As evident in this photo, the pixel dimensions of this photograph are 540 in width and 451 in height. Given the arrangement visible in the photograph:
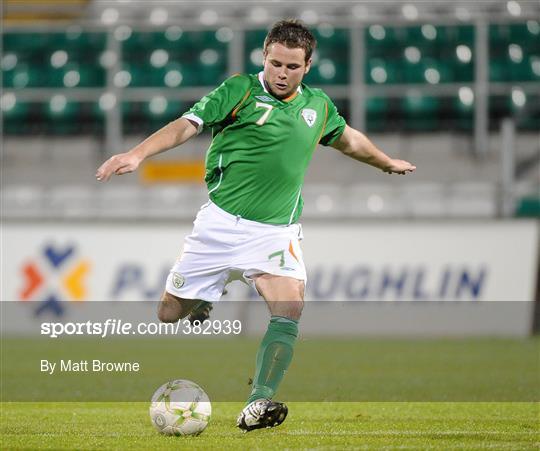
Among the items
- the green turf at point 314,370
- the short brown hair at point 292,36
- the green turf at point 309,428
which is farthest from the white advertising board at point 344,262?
the short brown hair at point 292,36

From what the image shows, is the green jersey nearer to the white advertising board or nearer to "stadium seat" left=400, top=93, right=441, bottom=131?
the white advertising board

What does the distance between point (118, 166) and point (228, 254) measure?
4.59ft

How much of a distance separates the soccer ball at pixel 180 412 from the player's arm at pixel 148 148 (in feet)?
4.53

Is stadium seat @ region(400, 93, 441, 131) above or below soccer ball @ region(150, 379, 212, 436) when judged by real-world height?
below

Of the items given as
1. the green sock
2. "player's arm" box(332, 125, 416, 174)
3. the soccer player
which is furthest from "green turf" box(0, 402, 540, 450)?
"player's arm" box(332, 125, 416, 174)

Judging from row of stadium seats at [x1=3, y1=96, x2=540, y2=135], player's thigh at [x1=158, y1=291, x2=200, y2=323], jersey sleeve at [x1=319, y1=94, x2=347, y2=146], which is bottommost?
row of stadium seats at [x1=3, y1=96, x2=540, y2=135]

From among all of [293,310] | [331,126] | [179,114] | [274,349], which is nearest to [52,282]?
[179,114]

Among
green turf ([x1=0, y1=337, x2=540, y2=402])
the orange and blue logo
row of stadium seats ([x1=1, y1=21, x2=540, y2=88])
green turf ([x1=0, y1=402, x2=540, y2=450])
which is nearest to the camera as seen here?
green turf ([x1=0, y1=402, x2=540, y2=450])

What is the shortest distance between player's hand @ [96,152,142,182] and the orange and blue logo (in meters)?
11.4

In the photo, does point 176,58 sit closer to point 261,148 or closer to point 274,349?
point 261,148

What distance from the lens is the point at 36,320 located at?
17.0 m

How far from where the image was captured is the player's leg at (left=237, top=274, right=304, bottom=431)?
5.98 m

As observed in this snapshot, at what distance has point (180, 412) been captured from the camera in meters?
6.20

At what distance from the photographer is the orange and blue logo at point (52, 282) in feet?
54.8
